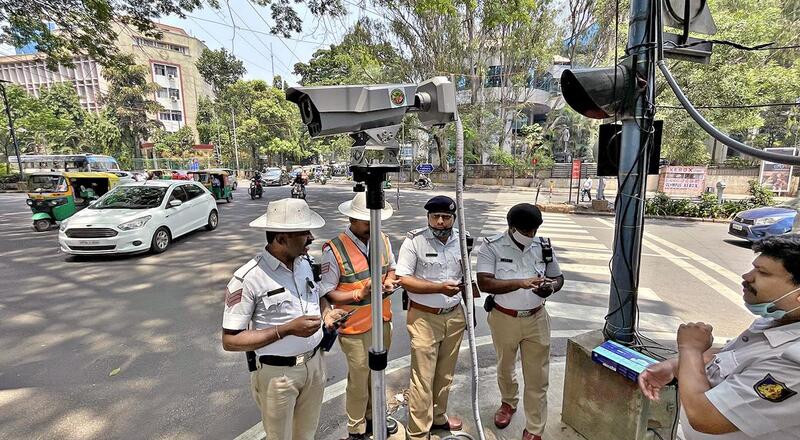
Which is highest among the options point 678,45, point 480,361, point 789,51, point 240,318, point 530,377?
point 789,51

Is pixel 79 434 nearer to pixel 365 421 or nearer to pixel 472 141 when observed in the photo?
pixel 365 421

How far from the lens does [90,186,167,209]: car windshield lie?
7.66 m

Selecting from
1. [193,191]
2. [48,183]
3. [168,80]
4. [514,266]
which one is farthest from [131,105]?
[514,266]

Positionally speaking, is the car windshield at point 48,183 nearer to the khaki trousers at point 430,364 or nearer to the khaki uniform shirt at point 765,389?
the khaki trousers at point 430,364

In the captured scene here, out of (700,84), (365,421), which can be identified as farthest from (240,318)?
(700,84)

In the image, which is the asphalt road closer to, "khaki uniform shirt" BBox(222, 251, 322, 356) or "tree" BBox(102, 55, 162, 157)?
"khaki uniform shirt" BBox(222, 251, 322, 356)

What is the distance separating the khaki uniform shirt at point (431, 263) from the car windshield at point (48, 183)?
489 inches

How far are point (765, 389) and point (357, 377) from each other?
6.56 feet

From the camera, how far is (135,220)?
713 centimetres

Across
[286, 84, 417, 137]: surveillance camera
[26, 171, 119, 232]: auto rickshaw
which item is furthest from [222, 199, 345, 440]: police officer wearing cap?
[26, 171, 119, 232]: auto rickshaw

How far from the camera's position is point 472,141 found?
24.9 meters

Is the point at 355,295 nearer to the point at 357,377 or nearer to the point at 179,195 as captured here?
the point at 357,377

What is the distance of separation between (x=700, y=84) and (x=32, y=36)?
17018mm

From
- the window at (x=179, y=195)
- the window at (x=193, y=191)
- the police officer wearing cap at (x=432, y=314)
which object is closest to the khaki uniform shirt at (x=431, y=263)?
the police officer wearing cap at (x=432, y=314)
